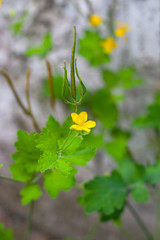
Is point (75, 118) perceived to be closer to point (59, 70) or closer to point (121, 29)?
point (121, 29)

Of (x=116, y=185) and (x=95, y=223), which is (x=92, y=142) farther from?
(x=95, y=223)

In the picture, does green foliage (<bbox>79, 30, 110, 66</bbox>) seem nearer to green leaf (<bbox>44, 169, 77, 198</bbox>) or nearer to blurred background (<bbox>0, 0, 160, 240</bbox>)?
blurred background (<bbox>0, 0, 160, 240</bbox>)

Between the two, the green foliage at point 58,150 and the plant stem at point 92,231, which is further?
the plant stem at point 92,231

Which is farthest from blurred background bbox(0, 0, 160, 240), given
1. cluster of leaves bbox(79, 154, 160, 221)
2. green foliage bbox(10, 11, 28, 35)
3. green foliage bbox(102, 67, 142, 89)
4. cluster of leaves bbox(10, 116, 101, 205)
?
cluster of leaves bbox(10, 116, 101, 205)

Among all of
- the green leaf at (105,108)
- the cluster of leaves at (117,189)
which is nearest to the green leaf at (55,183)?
the cluster of leaves at (117,189)

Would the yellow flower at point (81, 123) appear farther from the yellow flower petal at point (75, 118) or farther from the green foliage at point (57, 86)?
the green foliage at point (57, 86)

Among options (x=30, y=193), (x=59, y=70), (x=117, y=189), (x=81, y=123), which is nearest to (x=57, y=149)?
(x=81, y=123)

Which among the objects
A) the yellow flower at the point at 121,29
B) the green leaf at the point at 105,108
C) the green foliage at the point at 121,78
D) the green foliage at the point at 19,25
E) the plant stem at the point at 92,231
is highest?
the green foliage at the point at 19,25

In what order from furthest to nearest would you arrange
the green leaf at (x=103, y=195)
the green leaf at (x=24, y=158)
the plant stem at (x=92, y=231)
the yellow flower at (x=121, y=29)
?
the plant stem at (x=92, y=231)
the yellow flower at (x=121, y=29)
the green leaf at (x=103, y=195)
the green leaf at (x=24, y=158)
